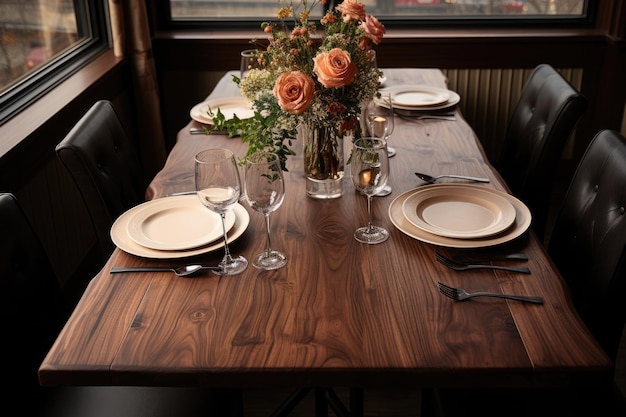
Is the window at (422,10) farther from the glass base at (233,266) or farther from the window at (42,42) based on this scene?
the glass base at (233,266)

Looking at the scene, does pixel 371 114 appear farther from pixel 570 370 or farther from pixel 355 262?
pixel 570 370

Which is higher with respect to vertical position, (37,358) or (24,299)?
(24,299)

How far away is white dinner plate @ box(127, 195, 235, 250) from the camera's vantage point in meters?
1.55

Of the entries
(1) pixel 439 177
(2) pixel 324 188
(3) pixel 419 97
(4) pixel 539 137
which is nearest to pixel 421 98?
(3) pixel 419 97

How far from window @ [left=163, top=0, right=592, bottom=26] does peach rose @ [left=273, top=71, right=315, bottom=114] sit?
225cm

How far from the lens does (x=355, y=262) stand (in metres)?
1.49

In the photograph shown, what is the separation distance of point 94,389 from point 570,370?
3.29ft

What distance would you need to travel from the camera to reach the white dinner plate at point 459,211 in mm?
1574

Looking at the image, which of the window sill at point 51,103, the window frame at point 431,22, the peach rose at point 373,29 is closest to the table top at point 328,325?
the peach rose at point 373,29

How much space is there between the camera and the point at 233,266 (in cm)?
Answer: 148

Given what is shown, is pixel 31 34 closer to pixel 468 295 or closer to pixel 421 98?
pixel 421 98

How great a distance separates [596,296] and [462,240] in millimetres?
309

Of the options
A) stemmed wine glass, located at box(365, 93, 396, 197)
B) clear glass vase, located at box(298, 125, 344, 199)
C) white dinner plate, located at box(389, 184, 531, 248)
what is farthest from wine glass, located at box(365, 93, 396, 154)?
white dinner plate, located at box(389, 184, 531, 248)

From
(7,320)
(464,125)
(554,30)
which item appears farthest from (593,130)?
(7,320)
